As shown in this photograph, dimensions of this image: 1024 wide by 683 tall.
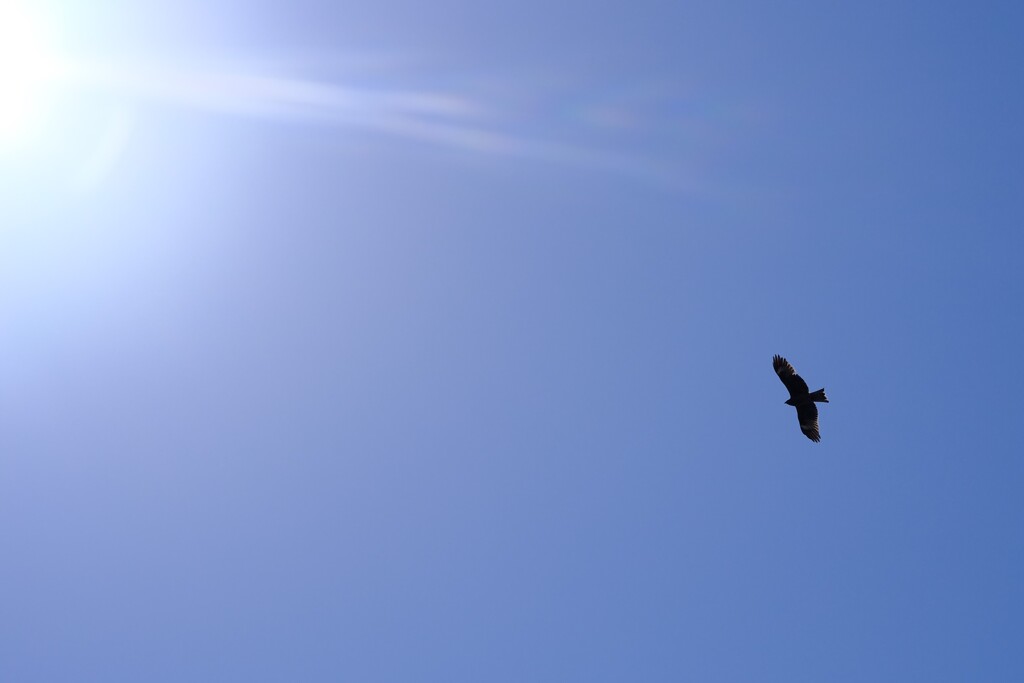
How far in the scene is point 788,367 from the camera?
28422 mm

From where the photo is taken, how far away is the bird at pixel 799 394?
2819 centimetres

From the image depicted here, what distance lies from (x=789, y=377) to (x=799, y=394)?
2.37 feet

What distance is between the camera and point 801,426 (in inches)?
1166

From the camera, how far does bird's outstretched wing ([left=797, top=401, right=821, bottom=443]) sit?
28.9 m

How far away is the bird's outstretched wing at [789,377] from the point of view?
92.7 feet

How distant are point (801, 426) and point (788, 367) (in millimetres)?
2386

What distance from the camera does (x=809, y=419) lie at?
2942 centimetres

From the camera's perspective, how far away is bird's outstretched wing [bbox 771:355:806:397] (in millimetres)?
28266

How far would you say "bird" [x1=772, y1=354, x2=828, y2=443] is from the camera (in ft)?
92.5

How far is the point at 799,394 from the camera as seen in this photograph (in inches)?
1126

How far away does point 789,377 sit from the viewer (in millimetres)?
28312

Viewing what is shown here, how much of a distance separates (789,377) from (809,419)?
2017 mm

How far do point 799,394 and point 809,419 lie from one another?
131 centimetres
